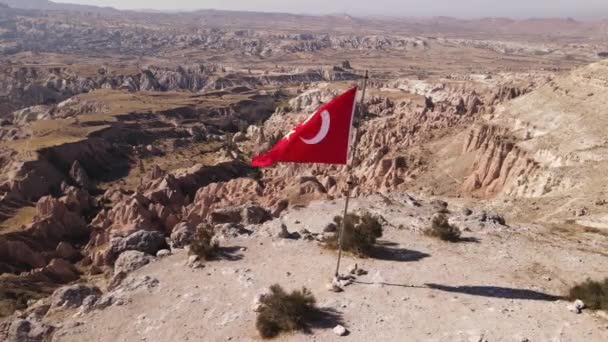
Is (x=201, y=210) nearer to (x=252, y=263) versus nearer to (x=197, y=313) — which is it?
(x=252, y=263)

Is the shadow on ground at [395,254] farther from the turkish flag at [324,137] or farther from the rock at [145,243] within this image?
the rock at [145,243]

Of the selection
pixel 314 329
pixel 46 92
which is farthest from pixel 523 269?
pixel 46 92

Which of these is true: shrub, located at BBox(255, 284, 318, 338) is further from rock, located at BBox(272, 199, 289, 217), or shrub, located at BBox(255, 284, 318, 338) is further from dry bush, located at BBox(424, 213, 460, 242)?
rock, located at BBox(272, 199, 289, 217)

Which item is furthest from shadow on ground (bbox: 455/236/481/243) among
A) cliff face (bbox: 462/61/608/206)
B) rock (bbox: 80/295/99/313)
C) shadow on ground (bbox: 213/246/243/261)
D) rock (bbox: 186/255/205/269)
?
rock (bbox: 80/295/99/313)

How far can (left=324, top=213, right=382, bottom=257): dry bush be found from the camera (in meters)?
17.7

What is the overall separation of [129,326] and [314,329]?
212 inches

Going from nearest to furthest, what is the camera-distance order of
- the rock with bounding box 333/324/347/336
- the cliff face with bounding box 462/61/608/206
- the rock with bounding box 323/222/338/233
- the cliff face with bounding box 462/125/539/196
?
the rock with bounding box 333/324/347/336 → the rock with bounding box 323/222/338/233 → the cliff face with bounding box 462/61/608/206 → the cliff face with bounding box 462/125/539/196

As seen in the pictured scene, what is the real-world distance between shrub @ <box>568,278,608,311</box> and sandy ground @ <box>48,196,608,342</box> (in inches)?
15.9

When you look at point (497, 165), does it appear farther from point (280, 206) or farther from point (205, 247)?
point (205, 247)

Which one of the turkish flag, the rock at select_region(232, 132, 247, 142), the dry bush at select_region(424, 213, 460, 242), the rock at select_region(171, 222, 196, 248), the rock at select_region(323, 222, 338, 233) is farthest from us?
the rock at select_region(232, 132, 247, 142)

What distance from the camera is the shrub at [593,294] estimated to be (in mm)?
12977

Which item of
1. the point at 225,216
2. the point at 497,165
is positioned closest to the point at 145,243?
the point at 225,216

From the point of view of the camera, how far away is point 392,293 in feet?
47.8

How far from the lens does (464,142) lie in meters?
46.8
